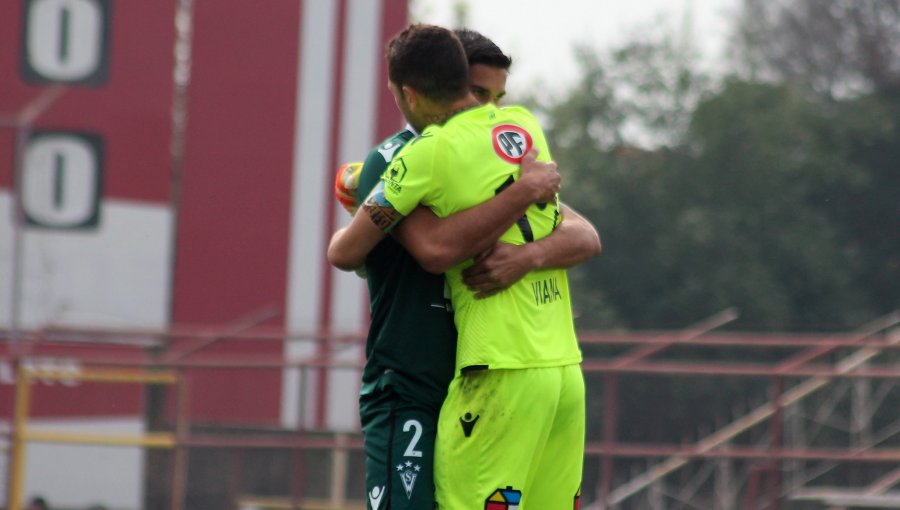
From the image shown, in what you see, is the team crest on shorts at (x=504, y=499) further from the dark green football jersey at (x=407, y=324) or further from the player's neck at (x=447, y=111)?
the player's neck at (x=447, y=111)

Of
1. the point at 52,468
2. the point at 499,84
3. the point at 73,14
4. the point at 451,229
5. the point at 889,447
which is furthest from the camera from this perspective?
the point at 73,14

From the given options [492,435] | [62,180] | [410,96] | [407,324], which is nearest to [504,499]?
[492,435]

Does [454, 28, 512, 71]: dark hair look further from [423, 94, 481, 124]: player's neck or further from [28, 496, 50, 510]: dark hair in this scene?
[28, 496, 50, 510]: dark hair

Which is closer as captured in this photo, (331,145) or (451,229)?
(451,229)

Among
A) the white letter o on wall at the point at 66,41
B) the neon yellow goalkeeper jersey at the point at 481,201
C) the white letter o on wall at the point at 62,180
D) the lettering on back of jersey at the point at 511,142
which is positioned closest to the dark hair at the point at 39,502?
the white letter o on wall at the point at 62,180

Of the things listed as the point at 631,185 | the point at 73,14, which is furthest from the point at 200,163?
the point at 631,185

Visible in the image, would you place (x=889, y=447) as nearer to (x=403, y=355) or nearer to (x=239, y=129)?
(x=239, y=129)

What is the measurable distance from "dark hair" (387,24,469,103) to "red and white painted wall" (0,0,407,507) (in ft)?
30.5

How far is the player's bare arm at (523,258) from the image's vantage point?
3.64 meters

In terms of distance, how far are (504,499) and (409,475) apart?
0.84 feet

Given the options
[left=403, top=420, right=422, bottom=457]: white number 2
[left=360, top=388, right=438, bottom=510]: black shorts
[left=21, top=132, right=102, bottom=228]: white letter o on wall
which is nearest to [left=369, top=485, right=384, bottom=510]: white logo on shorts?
A: [left=360, top=388, right=438, bottom=510]: black shorts

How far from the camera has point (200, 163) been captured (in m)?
14.3

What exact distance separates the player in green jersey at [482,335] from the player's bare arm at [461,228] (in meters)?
0.03

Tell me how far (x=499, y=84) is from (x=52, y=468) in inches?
245
